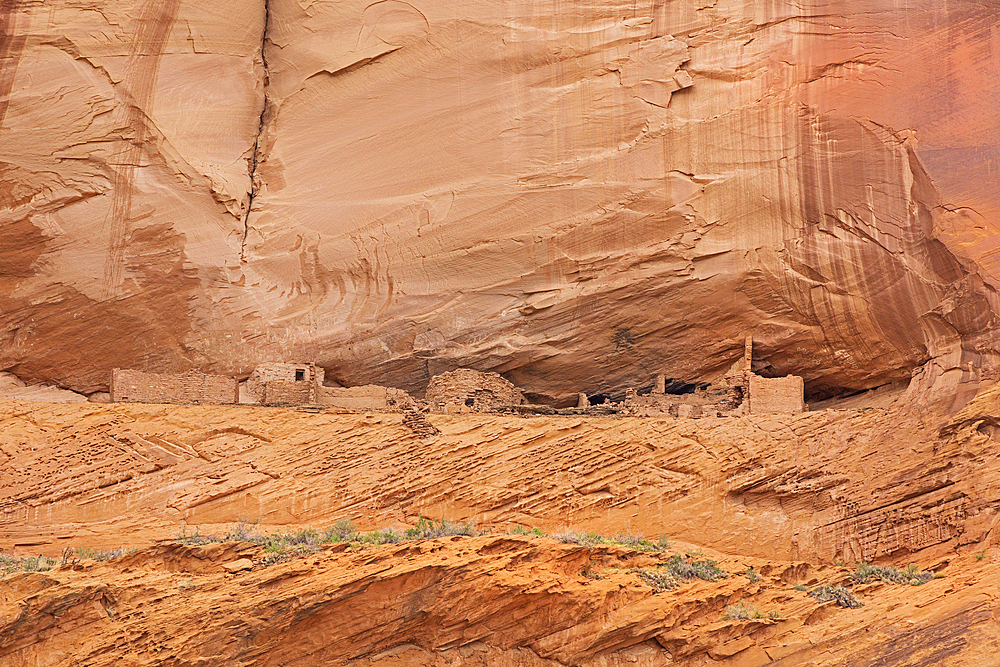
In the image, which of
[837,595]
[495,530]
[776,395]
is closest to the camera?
[837,595]

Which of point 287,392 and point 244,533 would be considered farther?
point 287,392

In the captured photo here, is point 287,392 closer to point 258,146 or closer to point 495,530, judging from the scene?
point 258,146

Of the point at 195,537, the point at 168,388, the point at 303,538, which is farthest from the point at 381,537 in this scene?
the point at 168,388

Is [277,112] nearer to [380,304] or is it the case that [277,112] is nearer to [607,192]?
[380,304]

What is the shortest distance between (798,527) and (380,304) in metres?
7.03

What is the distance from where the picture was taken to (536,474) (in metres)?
15.8

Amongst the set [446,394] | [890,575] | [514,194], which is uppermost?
[514,194]

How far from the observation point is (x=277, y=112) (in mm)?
19156

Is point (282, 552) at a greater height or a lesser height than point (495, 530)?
greater

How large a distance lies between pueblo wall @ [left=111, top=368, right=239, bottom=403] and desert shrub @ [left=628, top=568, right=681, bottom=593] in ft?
24.0

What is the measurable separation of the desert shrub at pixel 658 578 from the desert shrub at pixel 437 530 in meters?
1.97

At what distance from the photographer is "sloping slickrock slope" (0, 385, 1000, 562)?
15.0 m

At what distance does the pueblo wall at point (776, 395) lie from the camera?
682 inches

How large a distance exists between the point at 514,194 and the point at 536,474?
14.6 feet
